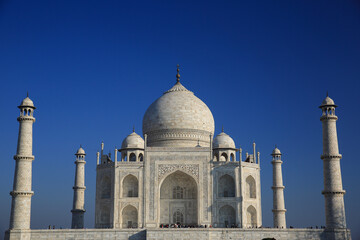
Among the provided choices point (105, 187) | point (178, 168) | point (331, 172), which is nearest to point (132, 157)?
point (105, 187)

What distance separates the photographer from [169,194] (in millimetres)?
29172

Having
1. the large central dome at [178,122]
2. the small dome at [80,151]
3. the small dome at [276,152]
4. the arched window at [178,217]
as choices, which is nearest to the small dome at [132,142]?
the large central dome at [178,122]

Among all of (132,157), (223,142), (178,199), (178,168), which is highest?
(223,142)

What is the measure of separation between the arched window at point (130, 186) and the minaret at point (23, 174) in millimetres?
5722

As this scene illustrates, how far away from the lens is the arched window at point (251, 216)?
2859cm

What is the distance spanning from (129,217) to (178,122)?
6.72m

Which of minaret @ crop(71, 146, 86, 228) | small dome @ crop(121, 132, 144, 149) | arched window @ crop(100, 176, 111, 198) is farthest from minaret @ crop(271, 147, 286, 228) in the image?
minaret @ crop(71, 146, 86, 228)

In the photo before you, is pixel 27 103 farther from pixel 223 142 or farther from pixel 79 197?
pixel 223 142

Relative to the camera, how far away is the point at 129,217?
2836 cm

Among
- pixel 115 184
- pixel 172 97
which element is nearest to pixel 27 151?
pixel 115 184

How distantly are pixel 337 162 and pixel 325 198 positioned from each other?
6.18ft

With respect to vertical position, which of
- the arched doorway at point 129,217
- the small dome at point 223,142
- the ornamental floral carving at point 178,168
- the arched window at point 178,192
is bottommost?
the arched doorway at point 129,217

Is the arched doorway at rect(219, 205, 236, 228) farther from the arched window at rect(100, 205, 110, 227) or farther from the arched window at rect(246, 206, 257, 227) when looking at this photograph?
the arched window at rect(100, 205, 110, 227)

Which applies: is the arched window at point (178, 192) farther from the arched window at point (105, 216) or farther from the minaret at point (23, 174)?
the minaret at point (23, 174)
